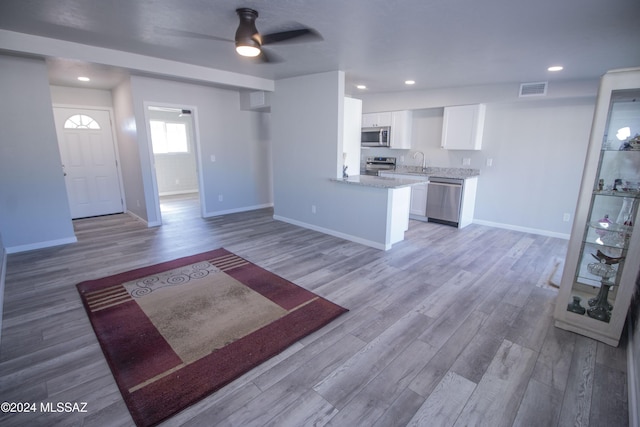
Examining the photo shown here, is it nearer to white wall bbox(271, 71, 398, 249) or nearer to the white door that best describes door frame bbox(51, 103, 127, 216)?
the white door

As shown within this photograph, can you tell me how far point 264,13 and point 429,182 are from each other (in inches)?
166

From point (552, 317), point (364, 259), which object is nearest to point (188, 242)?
point (364, 259)

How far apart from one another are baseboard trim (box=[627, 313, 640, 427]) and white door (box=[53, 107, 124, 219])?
7.83 m

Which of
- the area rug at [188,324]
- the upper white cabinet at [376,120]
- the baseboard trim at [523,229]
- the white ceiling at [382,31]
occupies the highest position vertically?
the white ceiling at [382,31]

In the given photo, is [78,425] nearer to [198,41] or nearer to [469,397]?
[469,397]

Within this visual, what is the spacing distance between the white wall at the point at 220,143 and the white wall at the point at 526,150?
3.16m

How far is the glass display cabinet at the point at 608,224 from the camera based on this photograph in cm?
214

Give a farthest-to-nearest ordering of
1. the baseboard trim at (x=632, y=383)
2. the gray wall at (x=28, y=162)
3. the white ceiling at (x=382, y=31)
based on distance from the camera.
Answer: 1. the gray wall at (x=28, y=162)
2. the white ceiling at (x=382, y=31)
3. the baseboard trim at (x=632, y=383)

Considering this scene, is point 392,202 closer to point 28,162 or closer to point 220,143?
point 220,143

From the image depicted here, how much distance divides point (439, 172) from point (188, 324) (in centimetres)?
519

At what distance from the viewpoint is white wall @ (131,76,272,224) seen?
505cm

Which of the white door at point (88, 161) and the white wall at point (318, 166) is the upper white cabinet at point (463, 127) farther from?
the white door at point (88, 161)

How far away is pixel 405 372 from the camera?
1999 mm

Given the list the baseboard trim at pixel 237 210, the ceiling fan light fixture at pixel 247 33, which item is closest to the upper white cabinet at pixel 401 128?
the baseboard trim at pixel 237 210
